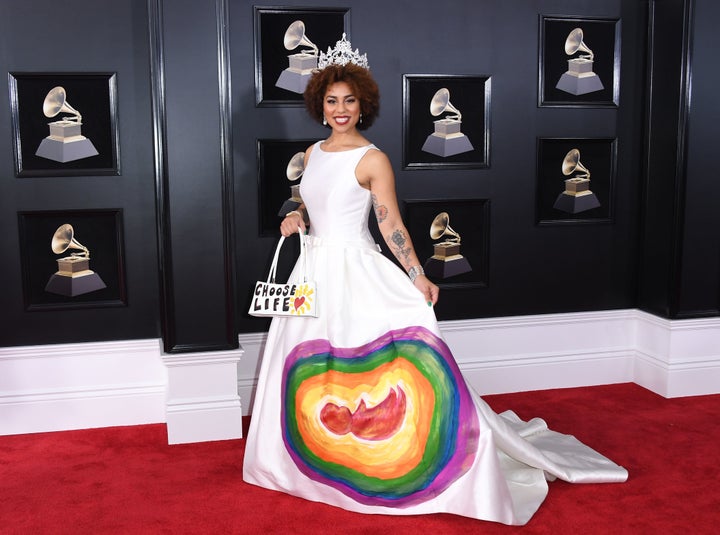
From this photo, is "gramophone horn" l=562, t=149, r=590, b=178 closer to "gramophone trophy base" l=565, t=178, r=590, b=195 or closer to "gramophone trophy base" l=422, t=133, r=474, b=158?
"gramophone trophy base" l=565, t=178, r=590, b=195

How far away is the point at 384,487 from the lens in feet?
10.2

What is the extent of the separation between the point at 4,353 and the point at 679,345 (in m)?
3.77

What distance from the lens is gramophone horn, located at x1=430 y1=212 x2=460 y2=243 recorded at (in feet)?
14.7

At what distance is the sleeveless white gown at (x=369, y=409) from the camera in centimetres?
305

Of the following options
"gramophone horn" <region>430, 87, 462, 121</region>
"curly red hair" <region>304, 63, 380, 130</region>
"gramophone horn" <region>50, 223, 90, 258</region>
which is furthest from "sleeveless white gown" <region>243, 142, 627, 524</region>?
"gramophone horn" <region>50, 223, 90, 258</region>

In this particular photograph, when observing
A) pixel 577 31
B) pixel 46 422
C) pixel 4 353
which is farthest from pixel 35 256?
pixel 577 31

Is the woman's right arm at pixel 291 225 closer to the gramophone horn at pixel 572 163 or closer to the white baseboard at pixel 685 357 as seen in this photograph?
the gramophone horn at pixel 572 163

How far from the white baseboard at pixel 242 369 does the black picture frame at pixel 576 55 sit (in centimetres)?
130

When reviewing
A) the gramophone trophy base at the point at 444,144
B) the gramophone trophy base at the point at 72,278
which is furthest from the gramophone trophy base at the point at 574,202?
the gramophone trophy base at the point at 72,278

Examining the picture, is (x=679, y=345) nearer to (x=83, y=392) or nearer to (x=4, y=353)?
(x=83, y=392)

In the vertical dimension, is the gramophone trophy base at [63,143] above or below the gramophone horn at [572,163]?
above

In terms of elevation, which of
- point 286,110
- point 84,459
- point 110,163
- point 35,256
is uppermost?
point 286,110

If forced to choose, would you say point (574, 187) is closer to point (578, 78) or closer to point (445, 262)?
point (578, 78)

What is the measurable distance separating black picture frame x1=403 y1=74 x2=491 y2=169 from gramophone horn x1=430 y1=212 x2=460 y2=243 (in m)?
0.28
